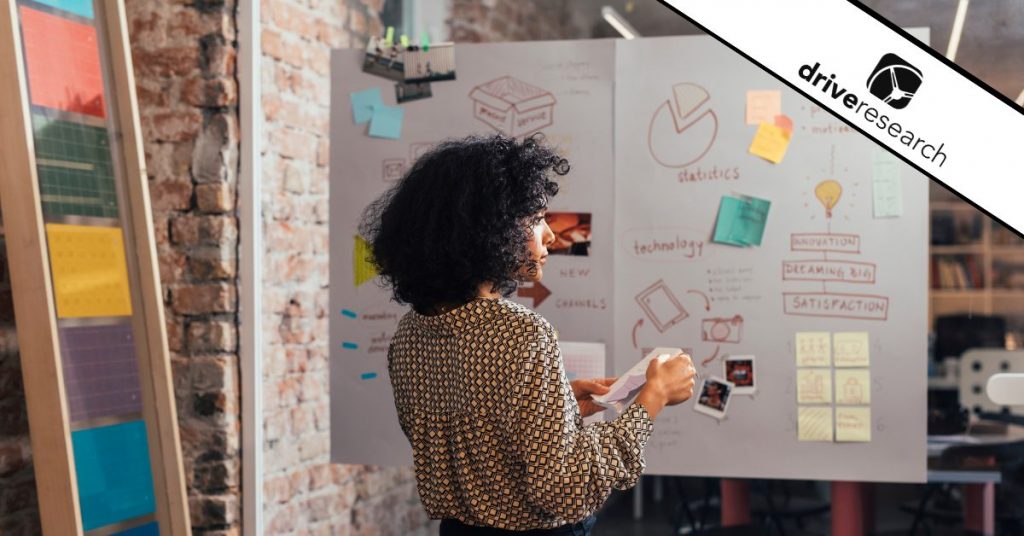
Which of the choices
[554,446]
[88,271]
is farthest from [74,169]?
[554,446]

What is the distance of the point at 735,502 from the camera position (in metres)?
2.92

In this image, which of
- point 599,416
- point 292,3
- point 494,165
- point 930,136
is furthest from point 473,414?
point 292,3

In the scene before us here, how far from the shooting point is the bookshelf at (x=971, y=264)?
263 centimetres

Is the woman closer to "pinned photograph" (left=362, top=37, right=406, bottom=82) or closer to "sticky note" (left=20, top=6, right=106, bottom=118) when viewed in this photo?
"sticky note" (left=20, top=6, right=106, bottom=118)

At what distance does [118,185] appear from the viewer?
7.70 ft

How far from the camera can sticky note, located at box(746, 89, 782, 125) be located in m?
2.69

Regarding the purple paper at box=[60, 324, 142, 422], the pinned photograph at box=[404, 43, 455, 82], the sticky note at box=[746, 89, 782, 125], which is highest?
the pinned photograph at box=[404, 43, 455, 82]

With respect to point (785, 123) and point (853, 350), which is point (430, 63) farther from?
point (853, 350)

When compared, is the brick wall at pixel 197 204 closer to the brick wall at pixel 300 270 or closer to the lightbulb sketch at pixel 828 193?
the brick wall at pixel 300 270

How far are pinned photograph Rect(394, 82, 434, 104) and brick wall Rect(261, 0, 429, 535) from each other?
278mm

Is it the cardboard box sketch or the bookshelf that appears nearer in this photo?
the bookshelf

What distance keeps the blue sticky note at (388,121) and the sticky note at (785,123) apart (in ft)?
3.18

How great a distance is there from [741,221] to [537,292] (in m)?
0.54

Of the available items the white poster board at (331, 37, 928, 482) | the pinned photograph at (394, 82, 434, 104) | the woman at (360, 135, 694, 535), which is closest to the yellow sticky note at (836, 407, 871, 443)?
the white poster board at (331, 37, 928, 482)
